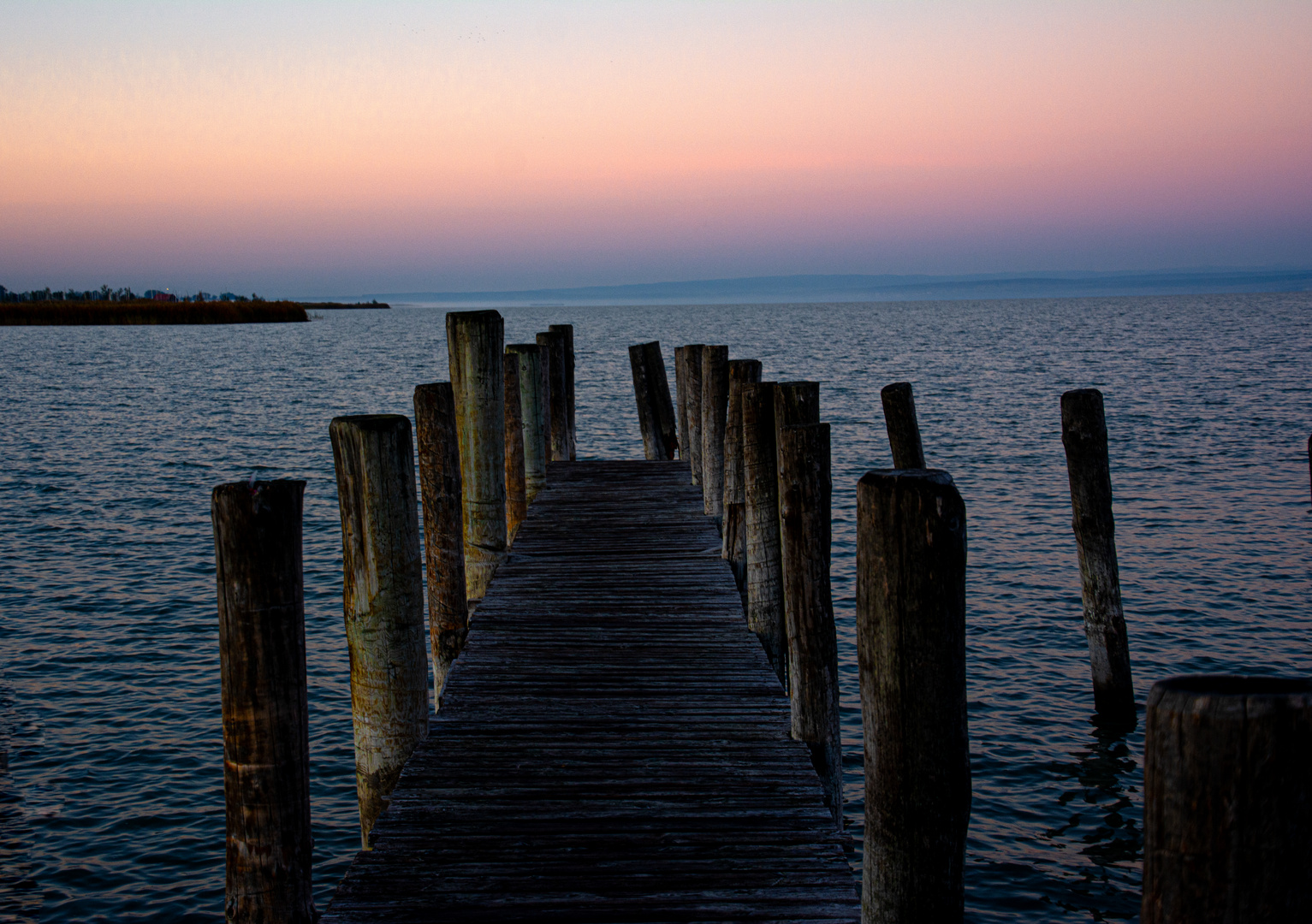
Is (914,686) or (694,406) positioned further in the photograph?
(694,406)

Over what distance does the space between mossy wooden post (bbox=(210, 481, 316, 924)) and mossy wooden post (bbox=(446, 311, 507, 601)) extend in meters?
3.44

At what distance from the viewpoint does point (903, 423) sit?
7.83 metres

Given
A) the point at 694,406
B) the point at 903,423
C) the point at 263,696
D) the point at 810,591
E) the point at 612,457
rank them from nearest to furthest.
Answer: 1. the point at 263,696
2. the point at 810,591
3. the point at 903,423
4. the point at 694,406
5. the point at 612,457

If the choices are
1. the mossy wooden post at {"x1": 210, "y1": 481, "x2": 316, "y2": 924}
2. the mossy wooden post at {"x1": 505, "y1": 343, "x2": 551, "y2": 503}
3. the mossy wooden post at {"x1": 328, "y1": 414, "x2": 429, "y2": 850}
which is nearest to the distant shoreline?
the mossy wooden post at {"x1": 505, "y1": 343, "x2": 551, "y2": 503}

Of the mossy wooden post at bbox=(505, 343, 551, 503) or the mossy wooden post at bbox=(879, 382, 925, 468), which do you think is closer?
the mossy wooden post at bbox=(879, 382, 925, 468)

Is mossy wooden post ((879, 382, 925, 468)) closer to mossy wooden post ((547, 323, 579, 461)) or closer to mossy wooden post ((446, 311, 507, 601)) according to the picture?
mossy wooden post ((446, 311, 507, 601))

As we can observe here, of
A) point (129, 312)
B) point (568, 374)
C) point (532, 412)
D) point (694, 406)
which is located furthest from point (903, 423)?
point (129, 312)

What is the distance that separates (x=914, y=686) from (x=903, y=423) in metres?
5.52

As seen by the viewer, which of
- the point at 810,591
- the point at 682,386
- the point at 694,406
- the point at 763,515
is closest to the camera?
the point at 810,591

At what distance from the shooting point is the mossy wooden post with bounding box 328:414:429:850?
397 cm

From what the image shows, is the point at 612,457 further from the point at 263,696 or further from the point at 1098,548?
the point at 263,696

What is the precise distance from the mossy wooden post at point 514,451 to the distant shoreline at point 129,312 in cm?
8321

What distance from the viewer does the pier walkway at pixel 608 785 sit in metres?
3.37

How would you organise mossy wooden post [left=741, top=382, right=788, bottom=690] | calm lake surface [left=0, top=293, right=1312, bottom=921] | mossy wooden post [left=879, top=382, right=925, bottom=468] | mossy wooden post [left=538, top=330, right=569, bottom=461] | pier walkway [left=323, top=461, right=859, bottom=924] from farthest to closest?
mossy wooden post [left=538, top=330, right=569, bottom=461]
mossy wooden post [left=879, top=382, right=925, bottom=468]
calm lake surface [left=0, top=293, right=1312, bottom=921]
mossy wooden post [left=741, top=382, right=788, bottom=690]
pier walkway [left=323, top=461, right=859, bottom=924]
